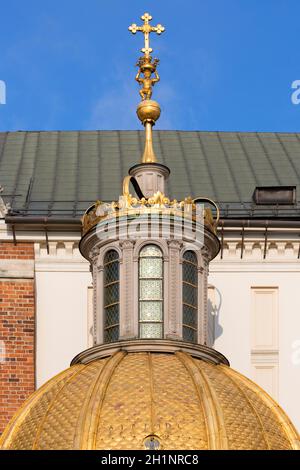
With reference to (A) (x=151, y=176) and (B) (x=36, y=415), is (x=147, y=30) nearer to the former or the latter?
(A) (x=151, y=176)

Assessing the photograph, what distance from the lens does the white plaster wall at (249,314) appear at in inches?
1757

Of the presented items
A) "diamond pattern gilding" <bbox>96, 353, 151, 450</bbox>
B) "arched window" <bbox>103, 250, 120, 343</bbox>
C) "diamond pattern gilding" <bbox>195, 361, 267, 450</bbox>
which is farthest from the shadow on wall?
"diamond pattern gilding" <bbox>96, 353, 151, 450</bbox>

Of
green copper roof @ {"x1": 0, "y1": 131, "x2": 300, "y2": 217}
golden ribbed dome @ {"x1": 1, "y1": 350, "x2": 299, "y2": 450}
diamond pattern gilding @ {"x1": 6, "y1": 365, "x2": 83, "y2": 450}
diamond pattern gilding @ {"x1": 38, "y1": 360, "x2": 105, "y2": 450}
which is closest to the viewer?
golden ribbed dome @ {"x1": 1, "y1": 350, "x2": 299, "y2": 450}

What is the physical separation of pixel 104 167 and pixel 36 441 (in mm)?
17025

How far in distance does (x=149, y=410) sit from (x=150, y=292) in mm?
3782

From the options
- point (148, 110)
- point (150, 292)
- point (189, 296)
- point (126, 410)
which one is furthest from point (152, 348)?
point (148, 110)

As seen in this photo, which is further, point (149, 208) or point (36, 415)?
point (149, 208)

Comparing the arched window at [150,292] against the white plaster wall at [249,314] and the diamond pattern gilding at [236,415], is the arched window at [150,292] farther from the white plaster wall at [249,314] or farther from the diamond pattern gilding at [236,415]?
the white plaster wall at [249,314]

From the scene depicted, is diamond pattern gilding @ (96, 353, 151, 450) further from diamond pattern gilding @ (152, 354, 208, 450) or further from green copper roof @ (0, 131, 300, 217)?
green copper roof @ (0, 131, 300, 217)

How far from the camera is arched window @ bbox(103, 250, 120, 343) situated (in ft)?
119

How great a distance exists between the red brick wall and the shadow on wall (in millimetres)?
3655

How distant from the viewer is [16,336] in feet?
146

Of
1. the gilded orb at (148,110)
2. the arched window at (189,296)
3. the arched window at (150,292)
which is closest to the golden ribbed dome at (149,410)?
the arched window at (150,292)

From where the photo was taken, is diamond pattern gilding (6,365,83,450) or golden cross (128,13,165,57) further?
golden cross (128,13,165,57)
